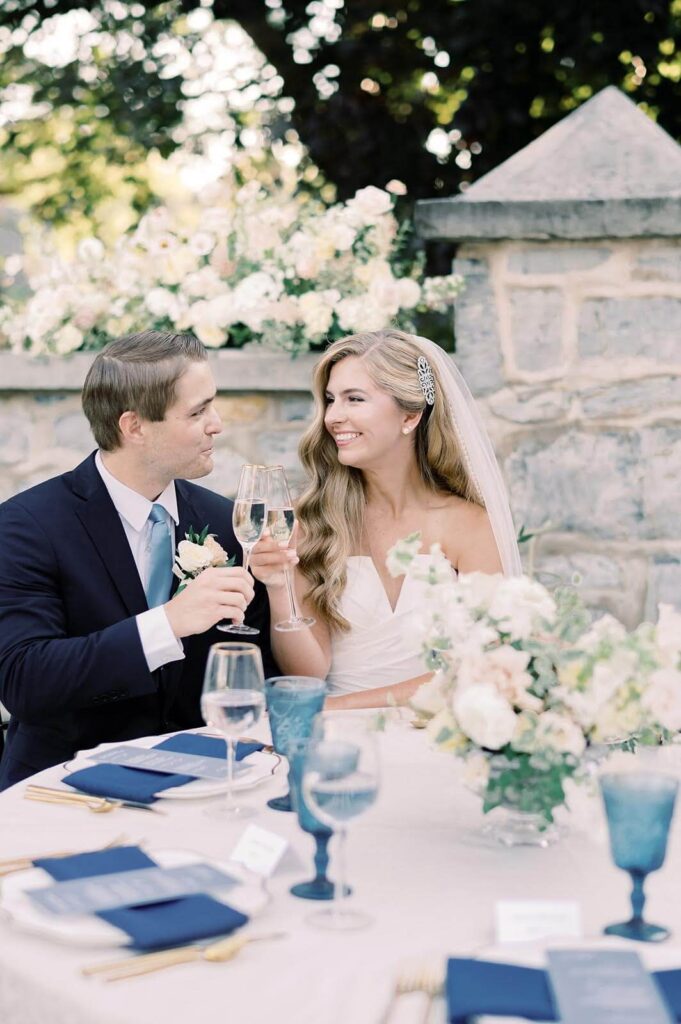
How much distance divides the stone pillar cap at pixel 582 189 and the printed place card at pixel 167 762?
2401mm

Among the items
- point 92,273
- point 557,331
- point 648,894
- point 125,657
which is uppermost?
point 92,273

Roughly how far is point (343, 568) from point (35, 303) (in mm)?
1909

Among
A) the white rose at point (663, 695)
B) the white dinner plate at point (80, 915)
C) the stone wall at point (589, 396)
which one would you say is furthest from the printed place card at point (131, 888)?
the stone wall at point (589, 396)

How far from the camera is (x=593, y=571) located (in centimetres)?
424

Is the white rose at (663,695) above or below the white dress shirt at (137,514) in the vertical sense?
below

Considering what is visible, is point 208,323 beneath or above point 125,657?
above

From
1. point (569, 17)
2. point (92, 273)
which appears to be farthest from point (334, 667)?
point (569, 17)

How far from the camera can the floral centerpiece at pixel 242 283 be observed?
4598mm

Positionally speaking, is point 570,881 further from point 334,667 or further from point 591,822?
point 334,667

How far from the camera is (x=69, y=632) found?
2.98 meters

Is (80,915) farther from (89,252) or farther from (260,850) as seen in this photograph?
(89,252)

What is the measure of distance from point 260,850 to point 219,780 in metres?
0.39

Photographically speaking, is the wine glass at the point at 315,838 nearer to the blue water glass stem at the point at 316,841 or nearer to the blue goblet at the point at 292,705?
the blue water glass stem at the point at 316,841

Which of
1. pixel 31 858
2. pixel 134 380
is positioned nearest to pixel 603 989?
pixel 31 858
